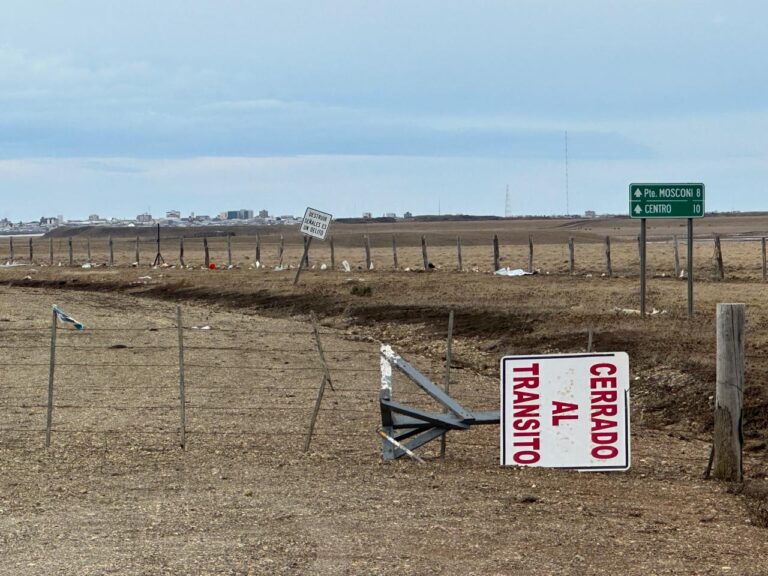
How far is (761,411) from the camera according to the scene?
1459 cm

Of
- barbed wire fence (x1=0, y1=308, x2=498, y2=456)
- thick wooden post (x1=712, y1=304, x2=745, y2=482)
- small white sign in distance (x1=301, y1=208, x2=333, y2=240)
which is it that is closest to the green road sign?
barbed wire fence (x1=0, y1=308, x2=498, y2=456)

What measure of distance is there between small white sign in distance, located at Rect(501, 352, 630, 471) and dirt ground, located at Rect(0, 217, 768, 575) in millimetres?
239

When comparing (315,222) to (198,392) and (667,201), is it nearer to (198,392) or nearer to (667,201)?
(667,201)

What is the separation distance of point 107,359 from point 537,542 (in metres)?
13.9

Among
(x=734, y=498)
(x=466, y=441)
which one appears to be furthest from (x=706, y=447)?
(x=734, y=498)

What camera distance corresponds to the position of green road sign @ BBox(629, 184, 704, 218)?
23.2 metres

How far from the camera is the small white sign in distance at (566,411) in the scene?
10891 millimetres

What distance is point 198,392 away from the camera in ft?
54.7

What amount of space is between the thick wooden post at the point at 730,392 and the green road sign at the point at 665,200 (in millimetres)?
12719

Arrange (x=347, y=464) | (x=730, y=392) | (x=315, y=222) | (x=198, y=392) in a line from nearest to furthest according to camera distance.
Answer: (x=730, y=392), (x=347, y=464), (x=198, y=392), (x=315, y=222)

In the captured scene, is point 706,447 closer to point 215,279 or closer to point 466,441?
point 466,441

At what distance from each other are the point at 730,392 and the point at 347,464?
3.46 metres

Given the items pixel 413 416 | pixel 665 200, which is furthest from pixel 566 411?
pixel 665 200

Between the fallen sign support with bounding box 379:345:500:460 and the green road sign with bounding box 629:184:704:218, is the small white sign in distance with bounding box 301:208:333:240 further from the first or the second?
the fallen sign support with bounding box 379:345:500:460
